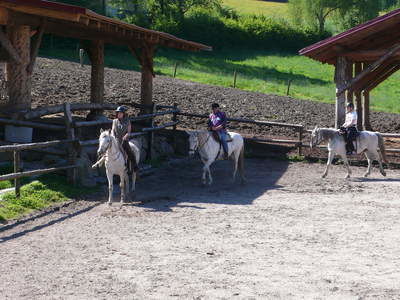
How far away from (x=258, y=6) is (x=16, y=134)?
85.5 meters

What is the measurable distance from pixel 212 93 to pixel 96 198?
2006 cm

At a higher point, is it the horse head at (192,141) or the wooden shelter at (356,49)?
the wooden shelter at (356,49)

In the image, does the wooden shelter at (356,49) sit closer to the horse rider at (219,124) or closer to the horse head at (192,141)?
the horse rider at (219,124)

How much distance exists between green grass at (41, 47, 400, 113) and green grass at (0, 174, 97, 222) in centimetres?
2551

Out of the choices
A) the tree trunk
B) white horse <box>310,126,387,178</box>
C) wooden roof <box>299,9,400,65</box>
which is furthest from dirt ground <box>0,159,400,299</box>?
the tree trunk

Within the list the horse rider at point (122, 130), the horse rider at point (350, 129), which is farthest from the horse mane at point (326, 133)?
the horse rider at point (122, 130)

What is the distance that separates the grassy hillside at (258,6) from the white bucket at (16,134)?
77.6m

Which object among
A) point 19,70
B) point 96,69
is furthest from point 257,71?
point 19,70

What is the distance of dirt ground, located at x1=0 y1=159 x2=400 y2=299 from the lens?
25.5 feet

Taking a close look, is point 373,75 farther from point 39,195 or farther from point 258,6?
point 258,6

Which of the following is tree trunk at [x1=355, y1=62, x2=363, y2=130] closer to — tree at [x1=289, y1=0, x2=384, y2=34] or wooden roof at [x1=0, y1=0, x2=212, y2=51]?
wooden roof at [x1=0, y1=0, x2=212, y2=51]

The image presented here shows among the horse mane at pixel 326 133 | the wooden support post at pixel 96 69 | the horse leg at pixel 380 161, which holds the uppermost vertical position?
the wooden support post at pixel 96 69

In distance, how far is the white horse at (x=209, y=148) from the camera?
15289mm

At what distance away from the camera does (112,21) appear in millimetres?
15523
